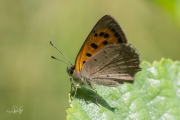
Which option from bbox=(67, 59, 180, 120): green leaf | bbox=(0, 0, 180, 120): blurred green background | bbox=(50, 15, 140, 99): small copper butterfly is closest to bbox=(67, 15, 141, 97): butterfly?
bbox=(50, 15, 140, 99): small copper butterfly

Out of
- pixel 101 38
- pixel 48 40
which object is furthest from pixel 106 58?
pixel 48 40

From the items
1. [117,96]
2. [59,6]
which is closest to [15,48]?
[59,6]

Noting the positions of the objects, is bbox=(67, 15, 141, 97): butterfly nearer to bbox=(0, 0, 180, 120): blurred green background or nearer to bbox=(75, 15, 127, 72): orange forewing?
bbox=(75, 15, 127, 72): orange forewing

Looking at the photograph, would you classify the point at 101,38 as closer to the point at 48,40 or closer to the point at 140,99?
the point at 140,99

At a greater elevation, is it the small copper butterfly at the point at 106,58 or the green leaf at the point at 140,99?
the small copper butterfly at the point at 106,58

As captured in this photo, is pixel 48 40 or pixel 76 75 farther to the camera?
pixel 48 40

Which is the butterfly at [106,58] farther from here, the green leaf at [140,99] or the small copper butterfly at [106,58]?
the green leaf at [140,99]

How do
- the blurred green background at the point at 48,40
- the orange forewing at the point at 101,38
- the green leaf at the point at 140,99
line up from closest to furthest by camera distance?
the green leaf at the point at 140,99
the orange forewing at the point at 101,38
the blurred green background at the point at 48,40

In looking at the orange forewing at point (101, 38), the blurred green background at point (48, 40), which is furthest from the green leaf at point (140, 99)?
the blurred green background at point (48, 40)

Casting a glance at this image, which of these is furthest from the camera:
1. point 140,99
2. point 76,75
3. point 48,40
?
point 48,40
